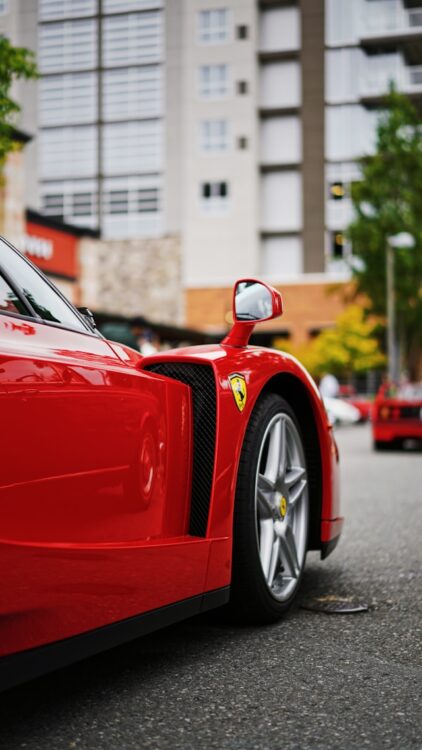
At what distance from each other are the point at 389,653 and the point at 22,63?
6318 millimetres

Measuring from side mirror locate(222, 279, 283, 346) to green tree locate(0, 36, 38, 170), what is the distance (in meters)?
4.90

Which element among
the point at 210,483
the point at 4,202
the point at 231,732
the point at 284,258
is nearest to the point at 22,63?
the point at 210,483

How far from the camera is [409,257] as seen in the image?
4075 cm

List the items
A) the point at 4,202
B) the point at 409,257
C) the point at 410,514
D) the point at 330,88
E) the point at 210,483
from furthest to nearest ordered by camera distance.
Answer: the point at 330,88
the point at 409,257
the point at 4,202
the point at 410,514
the point at 210,483

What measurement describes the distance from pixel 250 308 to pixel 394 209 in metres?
39.3

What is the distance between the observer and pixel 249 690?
270 centimetres

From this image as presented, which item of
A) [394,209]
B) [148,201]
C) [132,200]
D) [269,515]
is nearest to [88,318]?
[269,515]

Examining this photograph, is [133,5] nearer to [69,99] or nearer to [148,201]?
[69,99]

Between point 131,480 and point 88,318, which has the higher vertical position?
point 88,318

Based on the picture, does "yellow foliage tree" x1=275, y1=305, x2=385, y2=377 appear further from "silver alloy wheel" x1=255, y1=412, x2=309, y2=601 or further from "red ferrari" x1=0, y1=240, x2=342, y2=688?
"red ferrari" x1=0, y1=240, x2=342, y2=688

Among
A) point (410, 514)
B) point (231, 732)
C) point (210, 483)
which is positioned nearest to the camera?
point (231, 732)

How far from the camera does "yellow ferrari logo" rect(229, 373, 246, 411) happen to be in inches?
127

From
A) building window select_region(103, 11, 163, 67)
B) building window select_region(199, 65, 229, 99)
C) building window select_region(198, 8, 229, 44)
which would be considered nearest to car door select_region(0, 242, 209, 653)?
building window select_region(103, 11, 163, 67)

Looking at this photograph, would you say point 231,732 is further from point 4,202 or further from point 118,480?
point 4,202
